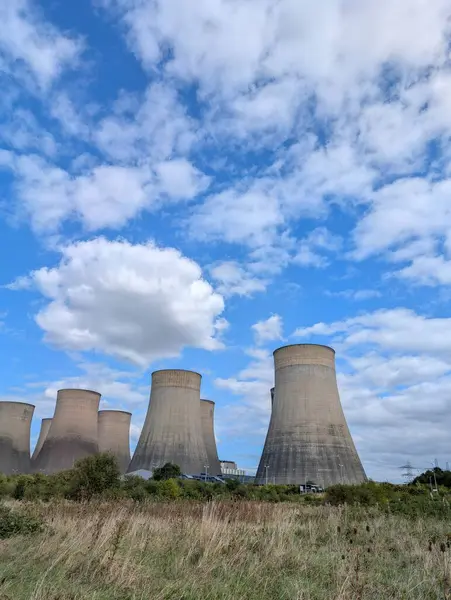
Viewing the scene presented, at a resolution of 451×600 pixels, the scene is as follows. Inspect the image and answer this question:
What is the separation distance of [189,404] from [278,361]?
23.5 ft

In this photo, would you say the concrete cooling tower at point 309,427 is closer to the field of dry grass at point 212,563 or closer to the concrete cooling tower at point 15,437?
the concrete cooling tower at point 15,437

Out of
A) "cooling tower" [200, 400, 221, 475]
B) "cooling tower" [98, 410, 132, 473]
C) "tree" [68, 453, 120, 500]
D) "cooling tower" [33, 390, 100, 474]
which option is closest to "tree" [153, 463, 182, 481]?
"cooling tower" [33, 390, 100, 474]

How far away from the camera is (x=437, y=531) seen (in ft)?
18.4

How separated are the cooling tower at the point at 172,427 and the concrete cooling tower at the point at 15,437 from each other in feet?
29.5

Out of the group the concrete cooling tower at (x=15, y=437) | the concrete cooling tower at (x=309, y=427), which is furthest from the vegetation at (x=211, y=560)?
the concrete cooling tower at (x=15, y=437)

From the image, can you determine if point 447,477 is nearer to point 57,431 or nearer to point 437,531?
point 57,431

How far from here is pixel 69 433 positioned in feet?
106

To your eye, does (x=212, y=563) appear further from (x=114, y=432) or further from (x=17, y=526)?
(x=114, y=432)

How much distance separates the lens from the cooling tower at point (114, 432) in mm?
40250

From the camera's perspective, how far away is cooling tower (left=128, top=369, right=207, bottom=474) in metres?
28.9

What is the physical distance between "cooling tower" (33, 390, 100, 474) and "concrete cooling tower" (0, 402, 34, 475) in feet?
4.37

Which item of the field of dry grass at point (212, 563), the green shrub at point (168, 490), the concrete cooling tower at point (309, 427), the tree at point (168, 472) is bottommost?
the field of dry grass at point (212, 563)

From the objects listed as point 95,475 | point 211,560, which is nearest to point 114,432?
point 95,475

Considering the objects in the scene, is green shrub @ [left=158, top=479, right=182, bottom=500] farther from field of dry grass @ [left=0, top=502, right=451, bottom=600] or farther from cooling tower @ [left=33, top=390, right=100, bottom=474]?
cooling tower @ [left=33, top=390, right=100, bottom=474]
